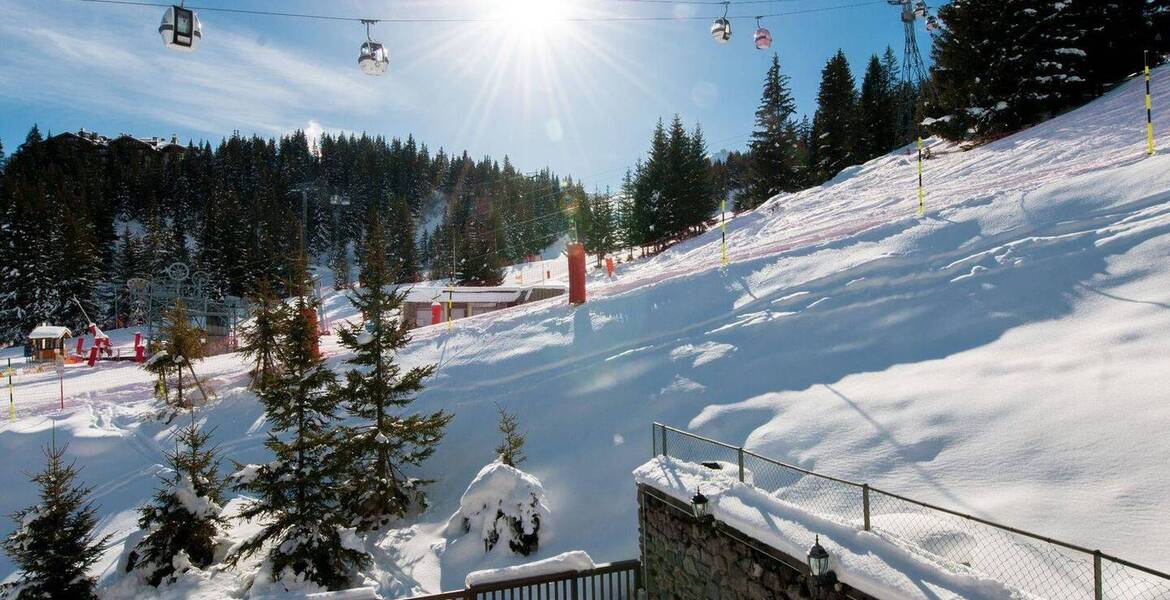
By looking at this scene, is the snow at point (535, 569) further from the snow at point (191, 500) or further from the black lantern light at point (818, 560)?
the snow at point (191, 500)

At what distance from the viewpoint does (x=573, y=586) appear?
8094 millimetres

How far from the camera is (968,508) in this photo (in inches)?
238

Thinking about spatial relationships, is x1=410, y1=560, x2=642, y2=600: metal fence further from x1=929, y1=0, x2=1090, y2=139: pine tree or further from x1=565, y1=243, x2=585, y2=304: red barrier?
x1=929, y1=0, x2=1090, y2=139: pine tree

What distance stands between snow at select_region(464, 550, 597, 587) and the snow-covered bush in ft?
6.21

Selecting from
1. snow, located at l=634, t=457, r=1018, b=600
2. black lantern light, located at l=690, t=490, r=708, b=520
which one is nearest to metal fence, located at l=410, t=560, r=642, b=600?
snow, located at l=634, t=457, r=1018, b=600

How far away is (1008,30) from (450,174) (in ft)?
312

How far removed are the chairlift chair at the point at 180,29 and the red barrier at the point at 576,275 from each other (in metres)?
10.5

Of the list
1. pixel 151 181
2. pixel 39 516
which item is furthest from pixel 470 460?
pixel 151 181

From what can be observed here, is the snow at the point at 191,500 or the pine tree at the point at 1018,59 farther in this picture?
the pine tree at the point at 1018,59

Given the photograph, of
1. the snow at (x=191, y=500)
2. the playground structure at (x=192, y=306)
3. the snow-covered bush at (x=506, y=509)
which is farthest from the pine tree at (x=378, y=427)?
the playground structure at (x=192, y=306)

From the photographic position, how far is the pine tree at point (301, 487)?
10.0 meters

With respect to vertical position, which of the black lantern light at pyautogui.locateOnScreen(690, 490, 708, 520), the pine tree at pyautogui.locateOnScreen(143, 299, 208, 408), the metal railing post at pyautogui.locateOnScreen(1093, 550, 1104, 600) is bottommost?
the black lantern light at pyautogui.locateOnScreen(690, 490, 708, 520)

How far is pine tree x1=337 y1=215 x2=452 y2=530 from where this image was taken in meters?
11.9

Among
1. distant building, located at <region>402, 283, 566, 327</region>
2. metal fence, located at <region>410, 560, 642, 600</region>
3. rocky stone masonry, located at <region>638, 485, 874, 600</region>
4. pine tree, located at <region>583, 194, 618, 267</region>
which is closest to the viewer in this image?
rocky stone masonry, located at <region>638, 485, 874, 600</region>
